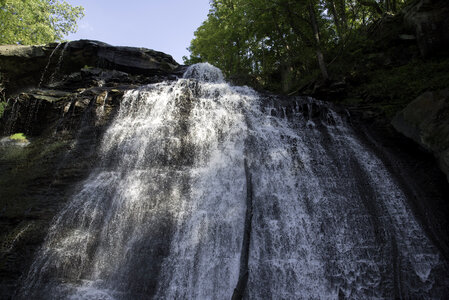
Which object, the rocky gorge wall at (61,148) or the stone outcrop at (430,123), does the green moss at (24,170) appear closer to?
the rocky gorge wall at (61,148)

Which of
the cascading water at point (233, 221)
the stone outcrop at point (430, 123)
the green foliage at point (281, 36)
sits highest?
the green foliage at point (281, 36)

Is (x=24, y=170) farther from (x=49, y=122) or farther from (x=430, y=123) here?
(x=430, y=123)

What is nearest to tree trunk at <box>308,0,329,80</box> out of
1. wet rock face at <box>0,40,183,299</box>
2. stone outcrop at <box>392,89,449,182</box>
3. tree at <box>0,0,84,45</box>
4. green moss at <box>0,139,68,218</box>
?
stone outcrop at <box>392,89,449,182</box>

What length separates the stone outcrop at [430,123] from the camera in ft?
25.9

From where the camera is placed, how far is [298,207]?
25.9 feet

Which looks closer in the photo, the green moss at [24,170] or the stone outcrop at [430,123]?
the stone outcrop at [430,123]

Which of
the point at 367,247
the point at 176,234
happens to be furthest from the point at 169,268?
the point at 367,247

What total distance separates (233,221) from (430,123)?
6670 mm

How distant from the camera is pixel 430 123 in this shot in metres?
8.42

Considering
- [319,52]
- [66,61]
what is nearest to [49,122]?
[66,61]

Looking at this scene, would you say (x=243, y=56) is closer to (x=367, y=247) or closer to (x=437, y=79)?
(x=437, y=79)

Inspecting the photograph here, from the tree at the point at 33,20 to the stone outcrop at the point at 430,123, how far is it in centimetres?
2469

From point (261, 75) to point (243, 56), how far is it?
360 cm

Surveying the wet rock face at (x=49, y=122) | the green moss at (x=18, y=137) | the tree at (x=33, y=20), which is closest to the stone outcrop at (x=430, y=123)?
the wet rock face at (x=49, y=122)
